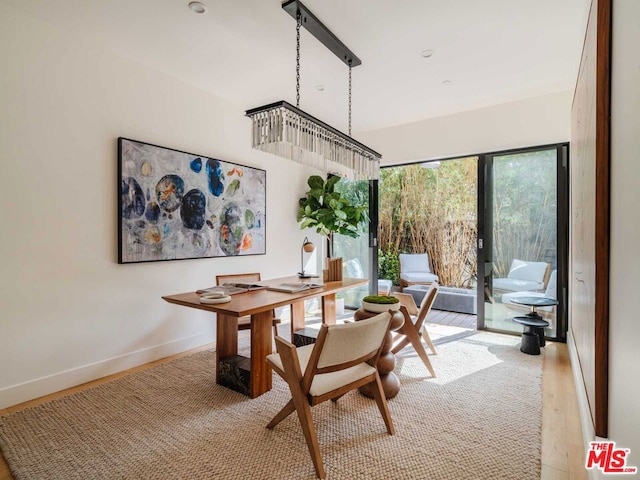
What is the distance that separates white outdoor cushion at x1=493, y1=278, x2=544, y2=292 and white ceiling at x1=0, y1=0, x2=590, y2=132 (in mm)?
2087

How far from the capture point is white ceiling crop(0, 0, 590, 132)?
7.39 ft

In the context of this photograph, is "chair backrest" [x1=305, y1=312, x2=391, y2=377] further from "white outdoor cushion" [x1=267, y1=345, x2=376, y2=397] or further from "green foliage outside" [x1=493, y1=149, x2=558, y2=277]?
"green foliage outside" [x1=493, y1=149, x2=558, y2=277]

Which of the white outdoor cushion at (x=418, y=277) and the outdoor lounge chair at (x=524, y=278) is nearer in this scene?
the outdoor lounge chair at (x=524, y=278)

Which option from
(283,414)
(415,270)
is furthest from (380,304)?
(415,270)

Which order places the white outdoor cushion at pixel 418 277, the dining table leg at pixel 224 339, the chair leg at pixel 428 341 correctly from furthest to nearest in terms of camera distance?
the white outdoor cushion at pixel 418 277 < the chair leg at pixel 428 341 < the dining table leg at pixel 224 339

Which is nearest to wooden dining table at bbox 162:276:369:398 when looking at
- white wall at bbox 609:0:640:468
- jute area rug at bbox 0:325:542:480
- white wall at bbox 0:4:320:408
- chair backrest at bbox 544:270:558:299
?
jute area rug at bbox 0:325:542:480

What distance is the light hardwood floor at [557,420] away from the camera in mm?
1701

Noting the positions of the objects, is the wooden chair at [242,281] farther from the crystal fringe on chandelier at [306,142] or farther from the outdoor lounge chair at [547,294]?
the outdoor lounge chair at [547,294]

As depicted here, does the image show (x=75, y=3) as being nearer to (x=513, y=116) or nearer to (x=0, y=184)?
(x=0, y=184)

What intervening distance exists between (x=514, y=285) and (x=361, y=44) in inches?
124

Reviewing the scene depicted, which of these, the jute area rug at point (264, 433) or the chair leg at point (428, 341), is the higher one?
the chair leg at point (428, 341)

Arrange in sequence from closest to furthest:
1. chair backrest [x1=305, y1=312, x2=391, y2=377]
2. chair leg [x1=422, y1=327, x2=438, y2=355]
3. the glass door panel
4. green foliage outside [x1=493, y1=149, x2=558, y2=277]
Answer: chair backrest [x1=305, y1=312, x2=391, y2=377] < chair leg [x1=422, y1=327, x2=438, y2=355] < green foliage outside [x1=493, y1=149, x2=558, y2=277] < the glass door panel

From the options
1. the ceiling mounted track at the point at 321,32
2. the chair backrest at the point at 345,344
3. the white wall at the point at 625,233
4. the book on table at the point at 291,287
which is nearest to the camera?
the white wall at the point at 625,233

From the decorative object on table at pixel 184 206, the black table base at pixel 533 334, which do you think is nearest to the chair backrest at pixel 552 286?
the black table base at pixel 533 334
